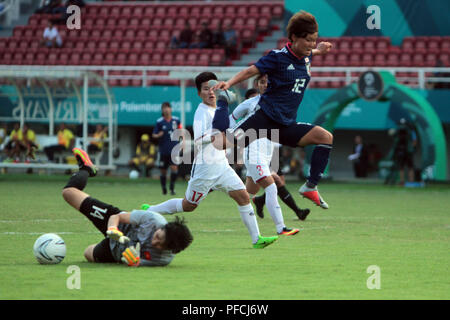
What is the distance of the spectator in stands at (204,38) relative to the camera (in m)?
31.3

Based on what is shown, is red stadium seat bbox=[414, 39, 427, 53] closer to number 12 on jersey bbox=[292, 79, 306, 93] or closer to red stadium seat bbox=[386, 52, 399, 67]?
red stadium seat bbox=[386, 52, 399, 67]

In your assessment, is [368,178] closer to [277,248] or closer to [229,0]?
[229,0]

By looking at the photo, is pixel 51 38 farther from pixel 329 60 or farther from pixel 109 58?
pixel 329 60

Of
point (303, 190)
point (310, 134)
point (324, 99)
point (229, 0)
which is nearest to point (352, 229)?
point (303, 190)

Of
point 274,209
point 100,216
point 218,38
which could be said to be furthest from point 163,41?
point 100,216

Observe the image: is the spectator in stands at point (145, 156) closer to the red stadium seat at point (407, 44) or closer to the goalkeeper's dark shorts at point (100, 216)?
the red stadium seat at point (407, 44)

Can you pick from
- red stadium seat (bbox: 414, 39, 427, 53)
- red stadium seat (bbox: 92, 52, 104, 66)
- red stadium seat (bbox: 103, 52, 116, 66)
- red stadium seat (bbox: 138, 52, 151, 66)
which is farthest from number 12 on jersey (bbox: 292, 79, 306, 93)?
red stadium seat (bbox: 92, 52, 104, 66)

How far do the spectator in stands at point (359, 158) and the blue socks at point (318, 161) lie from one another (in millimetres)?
18971

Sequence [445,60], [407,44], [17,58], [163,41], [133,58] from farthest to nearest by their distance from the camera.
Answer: [17,58], [163,41], [133,58], [407,44], [445,60]

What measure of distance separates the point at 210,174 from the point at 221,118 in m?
0.89

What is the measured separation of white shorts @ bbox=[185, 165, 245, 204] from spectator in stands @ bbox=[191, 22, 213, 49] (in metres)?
21.7

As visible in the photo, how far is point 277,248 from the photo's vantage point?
10156 millimetres

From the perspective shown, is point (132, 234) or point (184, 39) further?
point (184, 39)

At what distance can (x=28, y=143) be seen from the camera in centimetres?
2766
